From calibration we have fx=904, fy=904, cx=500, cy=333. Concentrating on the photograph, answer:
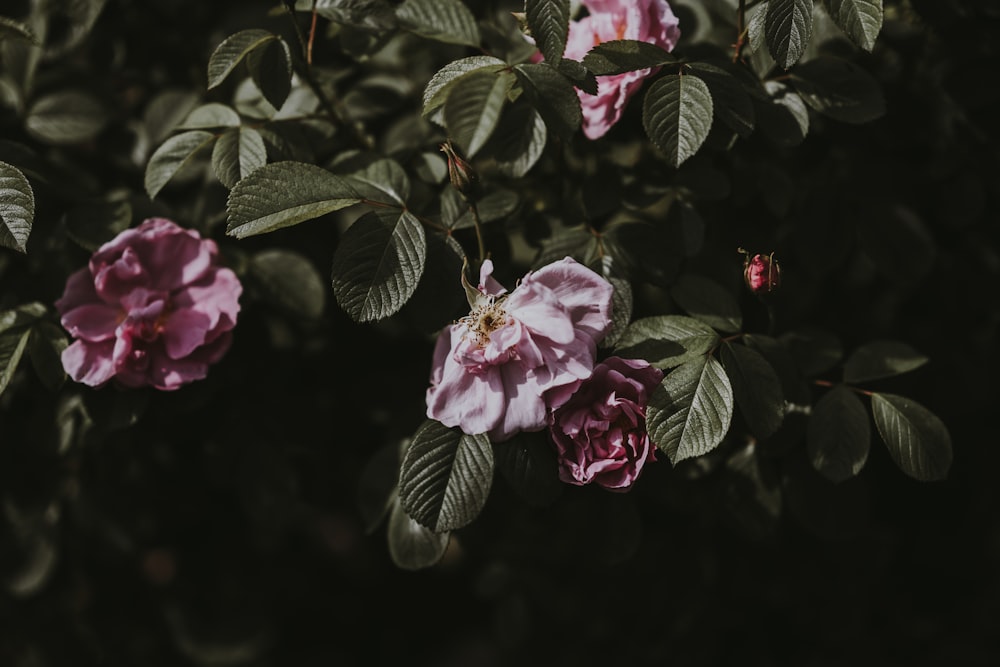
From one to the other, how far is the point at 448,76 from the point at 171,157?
0.47 meters

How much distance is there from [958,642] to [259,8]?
2132 mm

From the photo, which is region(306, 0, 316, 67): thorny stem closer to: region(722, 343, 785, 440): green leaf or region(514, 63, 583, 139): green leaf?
region(514, 63, 583, 139): green leaf

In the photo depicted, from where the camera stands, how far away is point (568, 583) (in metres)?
2.00

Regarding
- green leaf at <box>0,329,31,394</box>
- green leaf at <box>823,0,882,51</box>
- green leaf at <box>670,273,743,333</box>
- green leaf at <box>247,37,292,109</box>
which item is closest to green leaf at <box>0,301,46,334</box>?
green leaf at <box>0,329,31,394</box>

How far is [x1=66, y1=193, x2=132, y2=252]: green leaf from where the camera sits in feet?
4.44

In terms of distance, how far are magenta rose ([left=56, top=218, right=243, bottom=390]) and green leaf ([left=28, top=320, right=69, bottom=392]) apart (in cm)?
4

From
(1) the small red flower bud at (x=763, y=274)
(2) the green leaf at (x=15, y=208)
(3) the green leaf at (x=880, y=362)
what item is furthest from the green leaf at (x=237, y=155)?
(3) the green leaf at (x=880, y=362)

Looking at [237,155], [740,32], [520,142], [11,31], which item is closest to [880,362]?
[740,32]

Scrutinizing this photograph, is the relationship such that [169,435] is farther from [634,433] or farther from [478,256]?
[634,433]

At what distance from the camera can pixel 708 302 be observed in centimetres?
127

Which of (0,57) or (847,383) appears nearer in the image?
(847,383)

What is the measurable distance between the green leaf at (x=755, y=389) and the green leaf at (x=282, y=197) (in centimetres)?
53

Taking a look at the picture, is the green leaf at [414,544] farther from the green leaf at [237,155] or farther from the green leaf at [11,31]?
the green leaf at [11,31]

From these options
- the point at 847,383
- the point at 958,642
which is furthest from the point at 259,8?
the point at 958,642
